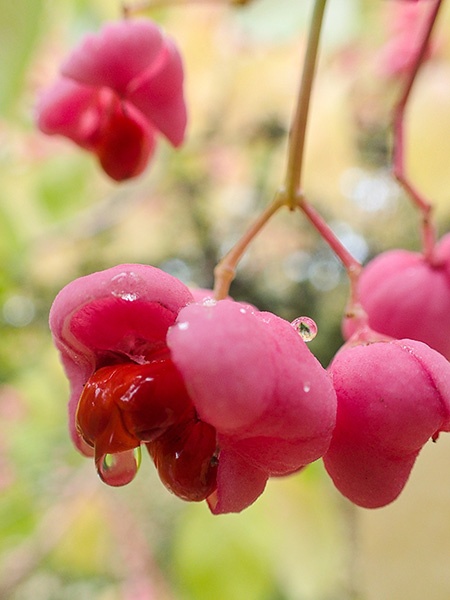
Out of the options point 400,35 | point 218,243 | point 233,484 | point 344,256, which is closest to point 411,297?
point 344,256

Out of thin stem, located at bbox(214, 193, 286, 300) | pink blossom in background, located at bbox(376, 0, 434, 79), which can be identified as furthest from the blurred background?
thin stem, located at bbox(214, 193, 286, 300)

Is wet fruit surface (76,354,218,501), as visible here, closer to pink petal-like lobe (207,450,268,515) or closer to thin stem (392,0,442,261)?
pink petal-like lobe (207,450,268,515)

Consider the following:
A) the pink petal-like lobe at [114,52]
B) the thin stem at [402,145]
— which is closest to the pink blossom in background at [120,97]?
the pink petal-like lobe at [114,52]

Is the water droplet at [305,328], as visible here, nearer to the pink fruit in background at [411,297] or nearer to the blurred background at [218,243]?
the pink fruit in background at [411,297]

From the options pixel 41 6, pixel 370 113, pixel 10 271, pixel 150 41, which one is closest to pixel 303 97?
pixel 150 41

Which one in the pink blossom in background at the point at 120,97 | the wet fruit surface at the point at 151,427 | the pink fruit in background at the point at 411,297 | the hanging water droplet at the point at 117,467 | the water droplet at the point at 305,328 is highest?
the pink blossom in background at the point at 120,97

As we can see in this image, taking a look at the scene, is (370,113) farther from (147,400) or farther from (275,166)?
(147,400)
